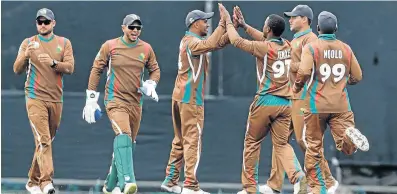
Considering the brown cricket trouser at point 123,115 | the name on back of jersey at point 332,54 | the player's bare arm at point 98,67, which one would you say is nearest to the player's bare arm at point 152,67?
the brown cricket trouser at point 123,115

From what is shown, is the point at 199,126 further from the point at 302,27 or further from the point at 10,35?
the point at 10,35

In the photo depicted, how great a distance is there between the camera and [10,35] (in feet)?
60.8

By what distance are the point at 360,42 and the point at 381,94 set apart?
0.83 m

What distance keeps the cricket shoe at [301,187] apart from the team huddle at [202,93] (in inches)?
0.5

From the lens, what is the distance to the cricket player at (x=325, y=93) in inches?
545

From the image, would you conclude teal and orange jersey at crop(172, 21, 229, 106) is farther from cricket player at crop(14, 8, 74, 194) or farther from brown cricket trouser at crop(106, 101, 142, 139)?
cricket player at crop(14, 8, 74, 194)

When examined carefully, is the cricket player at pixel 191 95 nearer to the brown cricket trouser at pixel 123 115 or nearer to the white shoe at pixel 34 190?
the brown cricket trouser at pixel 123 115

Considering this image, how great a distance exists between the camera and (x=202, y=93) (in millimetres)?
14828

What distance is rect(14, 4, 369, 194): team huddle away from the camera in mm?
13984

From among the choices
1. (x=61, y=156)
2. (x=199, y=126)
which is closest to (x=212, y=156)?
(x=61, y=156)

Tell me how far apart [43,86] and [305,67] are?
3.31 metres

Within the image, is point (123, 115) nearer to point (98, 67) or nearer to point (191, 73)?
point (98, 67)

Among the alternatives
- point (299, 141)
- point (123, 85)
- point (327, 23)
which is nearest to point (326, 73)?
point (327, 23)

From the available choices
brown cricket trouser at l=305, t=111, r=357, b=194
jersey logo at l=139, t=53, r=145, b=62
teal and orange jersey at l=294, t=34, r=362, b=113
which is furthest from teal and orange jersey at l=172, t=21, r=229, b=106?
brown cricket trouser at l=305, t=111, r=357, b=194
